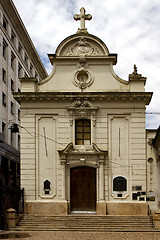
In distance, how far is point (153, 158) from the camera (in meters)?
28.8

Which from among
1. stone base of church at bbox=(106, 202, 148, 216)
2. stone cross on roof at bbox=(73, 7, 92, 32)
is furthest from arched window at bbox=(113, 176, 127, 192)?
stone cross on roof at bbox=(73, 7, 92, 32)

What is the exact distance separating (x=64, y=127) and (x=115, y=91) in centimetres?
417

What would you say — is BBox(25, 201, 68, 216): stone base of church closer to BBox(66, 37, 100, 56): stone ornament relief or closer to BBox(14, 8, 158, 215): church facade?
BBox(14, 8, 158, 215): church facade

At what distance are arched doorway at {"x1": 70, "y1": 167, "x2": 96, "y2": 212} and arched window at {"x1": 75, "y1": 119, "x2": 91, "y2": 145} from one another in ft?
5.84

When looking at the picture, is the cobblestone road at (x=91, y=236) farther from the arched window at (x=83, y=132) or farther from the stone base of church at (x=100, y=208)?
the arched window at (x=83, y=132)

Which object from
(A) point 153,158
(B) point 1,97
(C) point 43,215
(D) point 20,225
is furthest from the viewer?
(B) point 1,97

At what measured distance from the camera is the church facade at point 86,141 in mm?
26672

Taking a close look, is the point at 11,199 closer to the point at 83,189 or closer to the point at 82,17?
the point at 83,189

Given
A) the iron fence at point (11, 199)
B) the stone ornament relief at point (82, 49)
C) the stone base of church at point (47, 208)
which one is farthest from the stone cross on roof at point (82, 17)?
the stone base of church at point (47, 208)

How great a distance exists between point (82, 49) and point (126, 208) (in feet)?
36.1

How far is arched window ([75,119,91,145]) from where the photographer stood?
27516mm

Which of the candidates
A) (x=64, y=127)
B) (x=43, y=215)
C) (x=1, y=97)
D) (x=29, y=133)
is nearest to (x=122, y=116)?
(x=64, y=127)

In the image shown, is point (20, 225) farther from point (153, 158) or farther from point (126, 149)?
point (153, 158)

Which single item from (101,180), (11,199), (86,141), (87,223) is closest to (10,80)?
(86,141)
